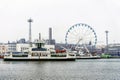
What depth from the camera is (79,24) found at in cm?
17438

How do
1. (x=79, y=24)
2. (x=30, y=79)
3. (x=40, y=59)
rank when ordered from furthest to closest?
(x=79, y=24)
(x=40, y=59)
(x=30, y=79)

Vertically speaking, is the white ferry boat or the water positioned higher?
the white ferry boat

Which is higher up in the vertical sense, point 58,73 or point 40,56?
point 40,56

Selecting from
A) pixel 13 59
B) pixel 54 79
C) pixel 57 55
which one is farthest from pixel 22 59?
pixel 54 79

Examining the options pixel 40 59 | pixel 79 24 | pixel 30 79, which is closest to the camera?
pixel 30 79

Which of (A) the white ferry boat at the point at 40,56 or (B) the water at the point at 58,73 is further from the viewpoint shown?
(A) the white ferry boat at the point at 40,56

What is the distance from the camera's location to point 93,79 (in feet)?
194

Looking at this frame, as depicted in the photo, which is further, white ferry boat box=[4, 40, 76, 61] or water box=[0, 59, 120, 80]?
white ferry boat box=[4, 40, 76, 61]

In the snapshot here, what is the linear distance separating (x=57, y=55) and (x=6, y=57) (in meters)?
22.4

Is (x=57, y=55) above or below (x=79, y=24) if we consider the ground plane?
below

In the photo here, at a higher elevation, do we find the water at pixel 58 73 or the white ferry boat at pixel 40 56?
the white ferry boat at pixel 40 56

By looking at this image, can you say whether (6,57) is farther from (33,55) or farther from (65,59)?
(65,59)

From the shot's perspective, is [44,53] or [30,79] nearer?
[30,79]

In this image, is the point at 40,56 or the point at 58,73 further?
the point at 40,56
